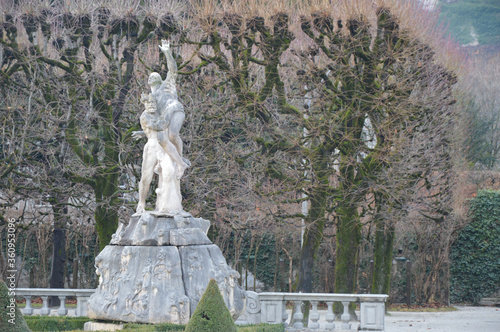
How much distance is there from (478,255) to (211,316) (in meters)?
16.4

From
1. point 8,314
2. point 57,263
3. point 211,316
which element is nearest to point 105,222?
point 57,263

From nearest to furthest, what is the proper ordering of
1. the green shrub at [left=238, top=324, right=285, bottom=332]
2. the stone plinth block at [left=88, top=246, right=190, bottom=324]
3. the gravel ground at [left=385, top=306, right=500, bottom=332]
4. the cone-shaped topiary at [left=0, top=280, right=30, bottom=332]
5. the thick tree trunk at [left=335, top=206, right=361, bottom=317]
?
1. the cone-shaped topiary at [left=0, top=280, right=30, bottom=332]
2. the stone plinth block at [left=88, top=246, right=190, bottom=324]
3. the green shrub at [left=238, top=324, right=285, bottom=332]
4. the thick tree trunk at [left=335, top=206, right=361, bottom=317]
5. the gravel ground at [left=385, top=306, right=500, bottom=332]

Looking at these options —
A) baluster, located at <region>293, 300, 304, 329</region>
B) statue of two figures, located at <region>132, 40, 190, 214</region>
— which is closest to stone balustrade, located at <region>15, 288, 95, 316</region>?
statue of two figures, located at <region>132, 40, 190, 214</region>

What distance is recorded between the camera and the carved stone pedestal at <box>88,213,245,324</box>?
8.56m

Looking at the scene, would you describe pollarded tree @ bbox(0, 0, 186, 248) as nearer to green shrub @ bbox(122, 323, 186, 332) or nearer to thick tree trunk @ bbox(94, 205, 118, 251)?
thick tree trunk @ bbox(94, 205, 118, 251)

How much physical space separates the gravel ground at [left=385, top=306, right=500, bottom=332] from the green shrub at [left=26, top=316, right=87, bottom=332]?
7.56 metres

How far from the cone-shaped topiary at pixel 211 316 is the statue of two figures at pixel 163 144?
2743mm

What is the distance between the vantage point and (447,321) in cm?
1616

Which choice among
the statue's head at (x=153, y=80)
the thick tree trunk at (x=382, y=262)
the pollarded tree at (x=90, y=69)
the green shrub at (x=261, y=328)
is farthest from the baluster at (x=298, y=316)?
the thick tree trunk at (x=382, y=262)

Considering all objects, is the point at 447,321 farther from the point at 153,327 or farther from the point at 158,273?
the point at 153,327

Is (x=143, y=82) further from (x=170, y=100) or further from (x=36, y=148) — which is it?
(x=170, y=100)

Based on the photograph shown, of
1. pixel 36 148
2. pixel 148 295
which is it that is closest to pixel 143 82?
pixel 36 148

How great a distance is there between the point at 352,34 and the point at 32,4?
315 inches

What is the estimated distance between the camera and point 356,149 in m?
13.8
